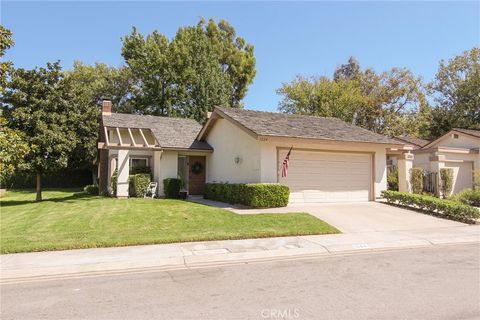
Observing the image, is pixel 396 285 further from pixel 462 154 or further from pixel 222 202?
pixel 462 154

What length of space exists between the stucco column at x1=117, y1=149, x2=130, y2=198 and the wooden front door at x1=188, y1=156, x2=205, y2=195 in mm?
4048

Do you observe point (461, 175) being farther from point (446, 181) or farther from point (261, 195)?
point (261, 195)

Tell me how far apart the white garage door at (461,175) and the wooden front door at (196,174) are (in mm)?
15426

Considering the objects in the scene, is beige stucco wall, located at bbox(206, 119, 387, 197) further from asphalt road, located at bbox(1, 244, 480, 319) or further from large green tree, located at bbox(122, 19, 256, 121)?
large green tree, located at bbox(122, 19, 256, 121)

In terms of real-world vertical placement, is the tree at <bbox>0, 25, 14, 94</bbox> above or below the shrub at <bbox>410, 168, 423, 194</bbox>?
above

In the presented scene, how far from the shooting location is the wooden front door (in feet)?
75.5

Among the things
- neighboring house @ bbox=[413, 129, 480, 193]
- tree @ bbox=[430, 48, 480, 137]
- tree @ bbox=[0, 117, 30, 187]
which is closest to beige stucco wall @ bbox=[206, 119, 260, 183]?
tree @ bbox=[0, 117, 30, 187]

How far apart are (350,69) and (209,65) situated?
23.7 m

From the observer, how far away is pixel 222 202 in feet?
59.5

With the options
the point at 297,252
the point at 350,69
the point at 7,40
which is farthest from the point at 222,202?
the point at 350,69

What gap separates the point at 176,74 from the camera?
3959cm

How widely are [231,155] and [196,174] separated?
14.2 feet

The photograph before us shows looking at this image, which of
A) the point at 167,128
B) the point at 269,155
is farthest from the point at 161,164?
the point at 269,155

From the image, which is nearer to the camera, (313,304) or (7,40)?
(313,304)
